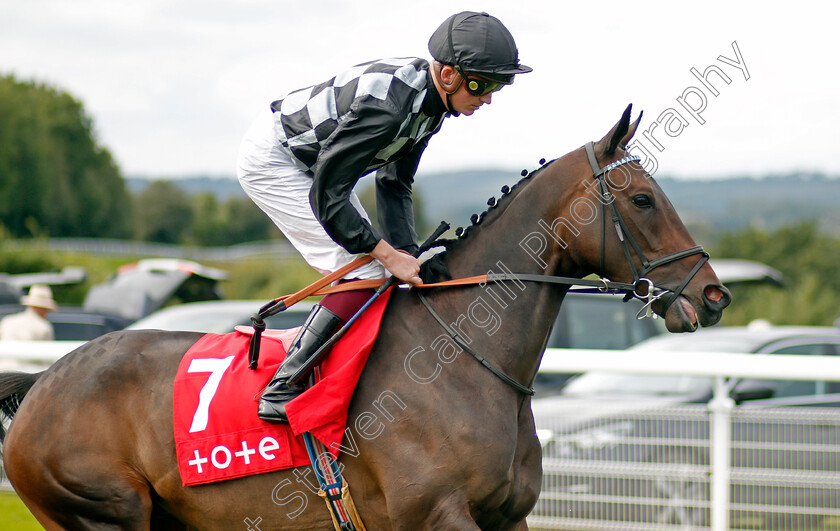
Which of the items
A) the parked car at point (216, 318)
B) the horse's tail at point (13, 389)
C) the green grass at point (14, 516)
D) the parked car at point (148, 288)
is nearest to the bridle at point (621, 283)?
the horse's tail at point (13, 389)

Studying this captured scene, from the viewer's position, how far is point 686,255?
2838mm

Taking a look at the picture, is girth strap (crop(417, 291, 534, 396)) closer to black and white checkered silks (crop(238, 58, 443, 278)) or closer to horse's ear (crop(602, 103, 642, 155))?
black and white checkered silks (crop(238, 58, 443, 278))

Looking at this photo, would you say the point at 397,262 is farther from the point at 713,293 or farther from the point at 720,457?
the point at 720,457

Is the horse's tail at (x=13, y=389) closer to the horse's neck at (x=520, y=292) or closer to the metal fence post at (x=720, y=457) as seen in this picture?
the horse's neck at (x=520, y=292)

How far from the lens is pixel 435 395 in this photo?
285 cm

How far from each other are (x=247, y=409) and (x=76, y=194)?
6282 centimetres

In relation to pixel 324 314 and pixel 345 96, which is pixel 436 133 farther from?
pixel 324 314

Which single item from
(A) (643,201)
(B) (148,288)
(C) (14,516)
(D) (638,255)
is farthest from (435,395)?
(B) (148,288)

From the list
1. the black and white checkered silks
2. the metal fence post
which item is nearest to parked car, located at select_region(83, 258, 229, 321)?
the metal fence post

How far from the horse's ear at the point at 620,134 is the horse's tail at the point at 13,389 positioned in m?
2.46

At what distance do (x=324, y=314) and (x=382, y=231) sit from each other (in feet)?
1.89

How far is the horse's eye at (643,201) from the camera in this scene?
2.87 metres

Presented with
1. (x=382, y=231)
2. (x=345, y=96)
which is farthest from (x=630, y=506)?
(x=345, y=96)

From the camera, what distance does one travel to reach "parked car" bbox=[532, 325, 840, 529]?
4.80 meters
